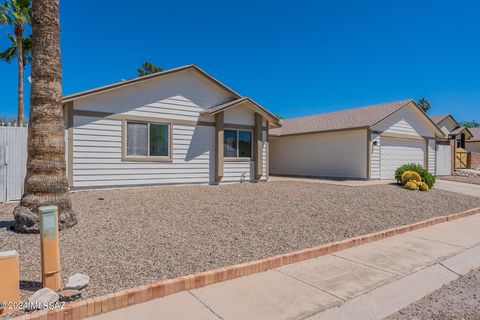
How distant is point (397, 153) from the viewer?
17766 millimetres

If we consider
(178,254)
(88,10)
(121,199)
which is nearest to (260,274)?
(178,254)

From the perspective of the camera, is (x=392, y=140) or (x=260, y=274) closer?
(x=260, y=274)

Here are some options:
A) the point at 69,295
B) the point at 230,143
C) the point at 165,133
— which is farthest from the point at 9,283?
the point at 230,143

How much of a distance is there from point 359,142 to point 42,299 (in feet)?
52.7

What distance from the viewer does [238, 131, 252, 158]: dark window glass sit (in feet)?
43.8

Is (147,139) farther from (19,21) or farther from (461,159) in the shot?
(461,159)

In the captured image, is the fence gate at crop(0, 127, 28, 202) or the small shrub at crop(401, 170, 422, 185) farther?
the small shrub at crop(401, 170, 422, 185)

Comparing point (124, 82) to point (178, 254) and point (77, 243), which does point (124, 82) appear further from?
point (178, 254)

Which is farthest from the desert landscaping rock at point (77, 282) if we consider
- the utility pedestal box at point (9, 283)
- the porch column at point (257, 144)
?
the porch column at point (257, 144)

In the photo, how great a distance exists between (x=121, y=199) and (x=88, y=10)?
388 inches

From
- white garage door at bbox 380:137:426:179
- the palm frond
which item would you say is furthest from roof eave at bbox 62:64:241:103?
the palm frond

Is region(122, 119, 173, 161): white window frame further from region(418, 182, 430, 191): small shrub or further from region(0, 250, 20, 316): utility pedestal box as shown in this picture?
region(418, 182, 430, 191): small shrub

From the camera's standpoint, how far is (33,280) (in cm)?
357

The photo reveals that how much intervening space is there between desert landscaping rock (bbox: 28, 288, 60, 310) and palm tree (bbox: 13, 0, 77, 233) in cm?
246
